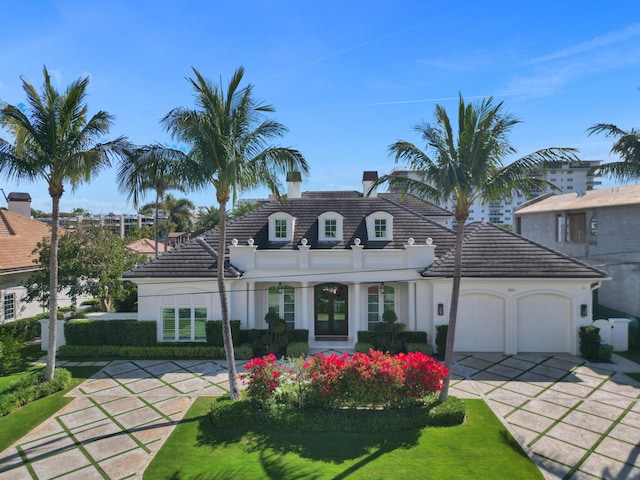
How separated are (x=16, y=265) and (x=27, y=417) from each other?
1348cm

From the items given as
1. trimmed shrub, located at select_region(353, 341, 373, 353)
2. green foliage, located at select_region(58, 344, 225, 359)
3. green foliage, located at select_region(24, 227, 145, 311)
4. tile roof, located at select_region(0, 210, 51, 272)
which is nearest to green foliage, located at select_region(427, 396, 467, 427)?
trimmed shrub, located at select_region(353, 341, 373, 353)

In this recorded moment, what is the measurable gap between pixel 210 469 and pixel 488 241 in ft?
53.9

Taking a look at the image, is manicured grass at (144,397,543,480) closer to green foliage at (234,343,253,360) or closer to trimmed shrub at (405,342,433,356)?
green foliage at (234,343,253,360)

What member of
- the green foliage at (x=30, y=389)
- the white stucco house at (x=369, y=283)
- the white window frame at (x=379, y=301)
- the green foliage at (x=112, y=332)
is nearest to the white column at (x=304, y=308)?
the white stucco house at (x=369, y=283)

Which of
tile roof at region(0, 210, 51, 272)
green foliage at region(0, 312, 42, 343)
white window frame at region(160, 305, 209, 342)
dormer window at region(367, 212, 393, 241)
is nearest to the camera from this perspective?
white window frame at region(160, 305, 209, 342)

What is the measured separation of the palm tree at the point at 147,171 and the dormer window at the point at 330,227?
30.7ft

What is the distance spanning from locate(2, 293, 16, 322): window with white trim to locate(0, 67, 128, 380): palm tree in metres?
10.2

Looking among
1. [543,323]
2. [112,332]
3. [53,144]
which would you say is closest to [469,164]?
[543,323]

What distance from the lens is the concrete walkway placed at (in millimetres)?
9516

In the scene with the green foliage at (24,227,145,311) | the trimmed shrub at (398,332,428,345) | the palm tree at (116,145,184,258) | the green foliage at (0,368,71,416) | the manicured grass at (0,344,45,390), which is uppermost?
the palm tree at (116,145,184,258)

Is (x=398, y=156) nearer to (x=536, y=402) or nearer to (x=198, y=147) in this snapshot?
(x=198, y=147)

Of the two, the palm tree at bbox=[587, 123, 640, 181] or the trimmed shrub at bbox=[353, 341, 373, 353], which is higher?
the palm tree at bbox=[587, 123, 640, 181]

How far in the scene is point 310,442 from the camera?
10.4 metres

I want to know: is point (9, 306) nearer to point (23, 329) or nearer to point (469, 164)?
point (23, 329)
